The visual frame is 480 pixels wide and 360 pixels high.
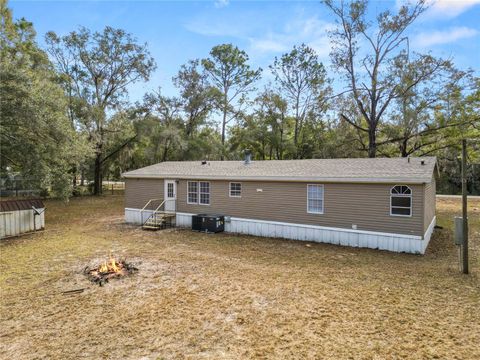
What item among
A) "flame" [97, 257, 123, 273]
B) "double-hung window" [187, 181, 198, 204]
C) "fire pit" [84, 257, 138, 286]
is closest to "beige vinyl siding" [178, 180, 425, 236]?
"double-hung window" [187, 181, 198, 204]

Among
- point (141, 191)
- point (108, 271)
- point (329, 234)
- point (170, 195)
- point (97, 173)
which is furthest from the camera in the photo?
point (97, 173)

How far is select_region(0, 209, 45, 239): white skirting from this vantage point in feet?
39.0

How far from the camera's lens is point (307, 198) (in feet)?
38.2

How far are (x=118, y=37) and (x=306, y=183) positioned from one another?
25177 mm

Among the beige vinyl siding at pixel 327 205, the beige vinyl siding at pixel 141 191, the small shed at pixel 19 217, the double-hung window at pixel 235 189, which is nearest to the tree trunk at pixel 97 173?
the beige vinyl siding at pixel 141 191

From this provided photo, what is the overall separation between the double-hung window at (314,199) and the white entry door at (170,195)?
277 inches

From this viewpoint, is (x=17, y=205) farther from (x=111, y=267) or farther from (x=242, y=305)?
(x=242, y=305)

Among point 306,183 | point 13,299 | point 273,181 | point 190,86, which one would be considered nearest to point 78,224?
point 13,299

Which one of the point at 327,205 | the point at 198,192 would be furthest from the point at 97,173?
the point at 327,205

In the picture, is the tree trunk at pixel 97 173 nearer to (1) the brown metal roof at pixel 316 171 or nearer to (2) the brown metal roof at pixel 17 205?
(1) the brown metal roof at pixel 316 171

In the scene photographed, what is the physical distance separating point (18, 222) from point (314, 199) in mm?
12764

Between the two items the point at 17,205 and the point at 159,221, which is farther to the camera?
the point at 159,221

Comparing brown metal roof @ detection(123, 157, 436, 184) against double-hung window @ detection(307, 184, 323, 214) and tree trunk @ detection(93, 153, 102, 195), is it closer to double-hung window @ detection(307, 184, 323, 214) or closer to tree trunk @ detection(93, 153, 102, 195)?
double-hung window @ detection(307, 184, 323, 214)

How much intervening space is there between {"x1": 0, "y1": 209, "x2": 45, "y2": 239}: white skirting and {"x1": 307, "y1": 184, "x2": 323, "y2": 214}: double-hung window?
1233 cm
